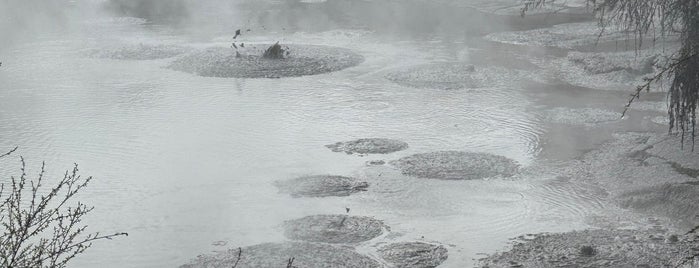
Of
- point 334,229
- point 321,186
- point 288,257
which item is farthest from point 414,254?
point 321,186

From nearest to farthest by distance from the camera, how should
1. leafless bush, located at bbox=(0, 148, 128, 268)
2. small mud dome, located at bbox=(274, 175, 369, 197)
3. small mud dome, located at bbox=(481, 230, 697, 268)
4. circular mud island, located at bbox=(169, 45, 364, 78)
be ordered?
leafless bush, located at bbox=(0, 148, 128, 268) → small mud dome, located at bbox=(481, 230, 697, 268) → small mud dome, located at bbox=(274, 175, 369, 197) → circular mud island, located at bbox=(169, 45, 364, 78)

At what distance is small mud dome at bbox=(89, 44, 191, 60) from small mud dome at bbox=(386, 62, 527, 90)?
14.9 ft

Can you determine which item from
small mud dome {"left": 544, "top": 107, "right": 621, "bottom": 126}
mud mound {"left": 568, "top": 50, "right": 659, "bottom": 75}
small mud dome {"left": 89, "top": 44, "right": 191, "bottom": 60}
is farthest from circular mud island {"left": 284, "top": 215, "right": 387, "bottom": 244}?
small mud dome {"left": 89, "top": 44, "right": 191, "bottom": 60}

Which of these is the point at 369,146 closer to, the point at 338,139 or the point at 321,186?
the point at 338,139

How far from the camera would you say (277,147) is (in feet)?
35.3

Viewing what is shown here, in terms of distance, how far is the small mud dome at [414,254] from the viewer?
7.15 metres

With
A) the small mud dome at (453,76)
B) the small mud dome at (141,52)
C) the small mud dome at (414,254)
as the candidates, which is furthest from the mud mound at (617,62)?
the small mud dome at (414,254)

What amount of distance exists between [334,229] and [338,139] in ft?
10.8

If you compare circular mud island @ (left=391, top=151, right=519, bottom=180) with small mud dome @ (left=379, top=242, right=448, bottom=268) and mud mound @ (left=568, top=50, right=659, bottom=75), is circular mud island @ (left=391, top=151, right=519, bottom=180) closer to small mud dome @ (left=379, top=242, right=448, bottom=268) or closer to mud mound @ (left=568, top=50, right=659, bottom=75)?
small mud dome @ (left=379, top=242, right=448, bottom=268)

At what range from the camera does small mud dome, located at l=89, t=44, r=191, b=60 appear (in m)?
17.0

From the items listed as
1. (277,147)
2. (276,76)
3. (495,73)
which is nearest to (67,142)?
(277,147)

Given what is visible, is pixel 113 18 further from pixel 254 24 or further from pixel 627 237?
pixel 627 237

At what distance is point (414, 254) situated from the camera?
7.34 meters

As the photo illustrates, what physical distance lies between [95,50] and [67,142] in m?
6.98
